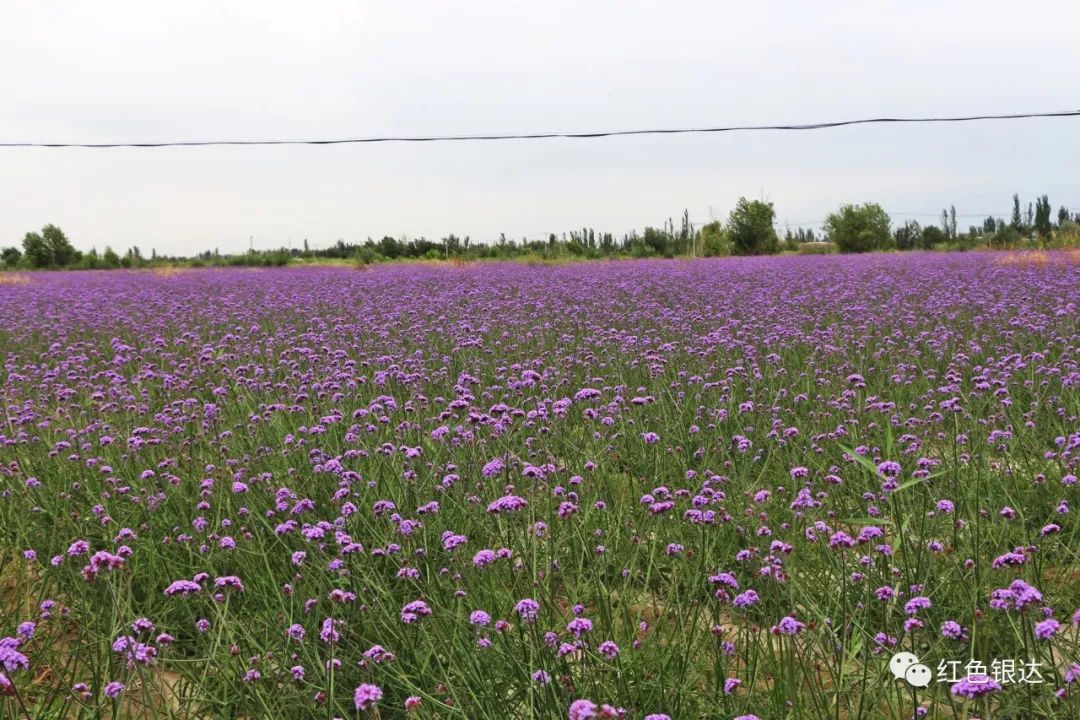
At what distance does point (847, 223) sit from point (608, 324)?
43.8 metres

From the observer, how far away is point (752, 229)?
4491cm

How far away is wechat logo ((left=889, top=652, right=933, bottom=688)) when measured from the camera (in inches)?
68.4

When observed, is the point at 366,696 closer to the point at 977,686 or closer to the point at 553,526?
the point at 553,526

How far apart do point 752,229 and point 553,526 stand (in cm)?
4497

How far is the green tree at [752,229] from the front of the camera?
4481cm

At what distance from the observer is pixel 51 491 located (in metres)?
3.94

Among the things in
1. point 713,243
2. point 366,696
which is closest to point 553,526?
point 366,696

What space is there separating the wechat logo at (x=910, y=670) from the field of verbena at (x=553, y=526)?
95 mm

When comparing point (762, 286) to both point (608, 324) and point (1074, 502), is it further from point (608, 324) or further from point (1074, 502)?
point (1074, 502)

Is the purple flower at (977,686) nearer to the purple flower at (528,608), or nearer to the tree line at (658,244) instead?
the purple flower at (528,608)

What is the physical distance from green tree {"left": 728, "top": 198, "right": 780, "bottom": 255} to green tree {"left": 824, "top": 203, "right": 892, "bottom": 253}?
5.00 metres

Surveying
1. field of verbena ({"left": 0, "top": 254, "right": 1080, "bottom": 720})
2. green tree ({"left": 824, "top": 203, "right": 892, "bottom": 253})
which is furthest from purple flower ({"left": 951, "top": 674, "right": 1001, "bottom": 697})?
green tree ({"left": 824, "top": 203, "right": 892, "bottom": 253})

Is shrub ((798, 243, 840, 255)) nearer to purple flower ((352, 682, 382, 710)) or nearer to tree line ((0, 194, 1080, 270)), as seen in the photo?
tree line ((0, 194, 1080, 270))

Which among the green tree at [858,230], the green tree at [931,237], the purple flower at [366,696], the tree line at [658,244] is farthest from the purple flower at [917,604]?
the green tree at [931,237]
